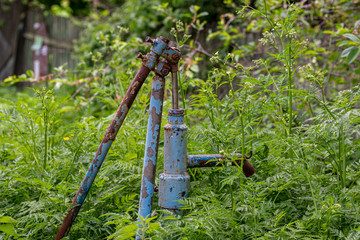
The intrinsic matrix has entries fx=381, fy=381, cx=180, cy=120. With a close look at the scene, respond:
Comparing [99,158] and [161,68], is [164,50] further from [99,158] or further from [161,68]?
[99,158]

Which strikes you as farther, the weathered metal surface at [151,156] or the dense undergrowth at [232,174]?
the weathered metal surface at [151,156]

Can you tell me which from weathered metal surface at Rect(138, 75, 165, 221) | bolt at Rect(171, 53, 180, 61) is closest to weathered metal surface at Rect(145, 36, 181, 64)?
bolt at Rect(171, 53, 180, 61)

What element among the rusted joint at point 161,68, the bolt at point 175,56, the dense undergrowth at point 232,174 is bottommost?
the dense undergrowth at point 232,174

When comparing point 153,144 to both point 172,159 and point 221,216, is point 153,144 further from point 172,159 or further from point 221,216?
point 221,216

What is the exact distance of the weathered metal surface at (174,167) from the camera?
1395 millimetres

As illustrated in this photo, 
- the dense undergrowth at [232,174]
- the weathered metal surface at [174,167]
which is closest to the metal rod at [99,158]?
the dense undergrowth at [232,174]

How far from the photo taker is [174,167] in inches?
55.9

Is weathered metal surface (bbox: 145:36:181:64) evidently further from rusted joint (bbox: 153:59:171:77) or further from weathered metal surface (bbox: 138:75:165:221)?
weathered metal surface (bbox: 138:75:165:221)

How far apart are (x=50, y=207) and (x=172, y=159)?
530 millimetres

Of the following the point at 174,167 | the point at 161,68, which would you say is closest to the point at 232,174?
the point at 174,167

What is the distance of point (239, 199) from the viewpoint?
4.74ft

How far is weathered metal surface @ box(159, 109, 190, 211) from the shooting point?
1395 mm

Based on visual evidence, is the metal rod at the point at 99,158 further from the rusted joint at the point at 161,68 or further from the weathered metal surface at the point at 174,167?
the weathered metal surface at the point at 174,167

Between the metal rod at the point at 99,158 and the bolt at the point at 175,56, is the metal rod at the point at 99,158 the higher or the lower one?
the lower one
